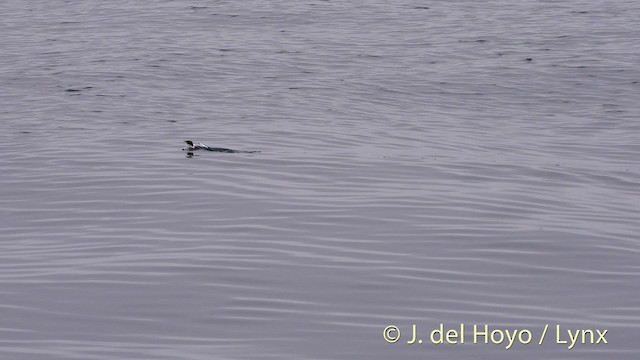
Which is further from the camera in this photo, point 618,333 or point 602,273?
point 602,273

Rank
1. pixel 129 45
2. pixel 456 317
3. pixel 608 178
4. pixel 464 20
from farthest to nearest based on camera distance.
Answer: pixel 464 20
pixel 129 45
pixel 608 178
pixel 456 317

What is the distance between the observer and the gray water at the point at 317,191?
27.8ft

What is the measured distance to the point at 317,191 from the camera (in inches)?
516

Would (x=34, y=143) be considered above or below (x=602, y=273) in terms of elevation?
below

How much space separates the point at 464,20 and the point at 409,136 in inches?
496

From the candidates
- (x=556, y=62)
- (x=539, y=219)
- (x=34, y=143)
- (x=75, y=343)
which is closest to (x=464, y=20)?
(x=556, y=62)

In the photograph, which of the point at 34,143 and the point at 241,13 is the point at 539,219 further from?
the point at 241,13

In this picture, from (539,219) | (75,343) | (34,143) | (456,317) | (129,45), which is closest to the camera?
(75,343)

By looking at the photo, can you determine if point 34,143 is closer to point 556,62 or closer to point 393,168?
point 393,168

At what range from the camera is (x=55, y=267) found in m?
9.96

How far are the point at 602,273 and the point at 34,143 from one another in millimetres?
9195

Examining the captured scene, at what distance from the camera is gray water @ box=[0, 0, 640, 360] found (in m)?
8.46

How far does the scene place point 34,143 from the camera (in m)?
16.2

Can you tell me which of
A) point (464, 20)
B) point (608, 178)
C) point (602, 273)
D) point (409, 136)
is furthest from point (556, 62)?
point (602, 273)
